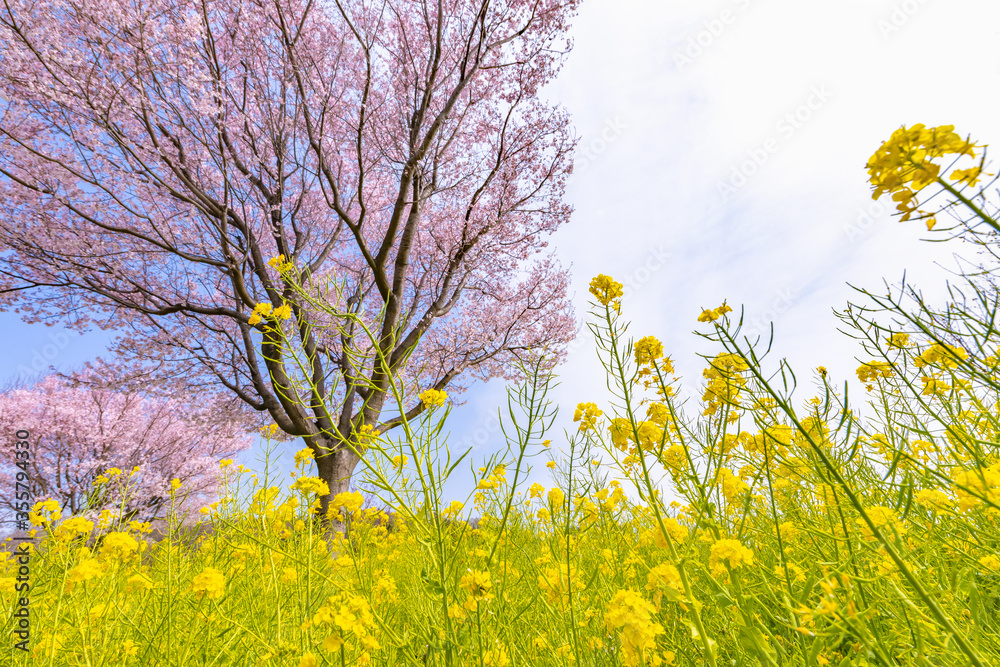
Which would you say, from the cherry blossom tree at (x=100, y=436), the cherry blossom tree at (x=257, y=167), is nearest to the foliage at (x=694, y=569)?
the cherry blossom tree at (x=257, y=167)

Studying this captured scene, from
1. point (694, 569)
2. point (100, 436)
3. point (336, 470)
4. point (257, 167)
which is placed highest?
point (257, 167)

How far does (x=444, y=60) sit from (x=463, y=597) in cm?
743

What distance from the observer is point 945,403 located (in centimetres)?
150

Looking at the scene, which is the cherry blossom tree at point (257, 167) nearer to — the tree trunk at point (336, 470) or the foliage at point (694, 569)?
the tree trunk at point (336, 470)

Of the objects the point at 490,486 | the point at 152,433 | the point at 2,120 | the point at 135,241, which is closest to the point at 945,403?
the point at 490,486

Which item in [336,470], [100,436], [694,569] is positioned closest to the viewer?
[694,569]

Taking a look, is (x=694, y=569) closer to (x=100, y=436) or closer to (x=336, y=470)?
(x=336, y=470)

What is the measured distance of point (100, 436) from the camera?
26.8 feet

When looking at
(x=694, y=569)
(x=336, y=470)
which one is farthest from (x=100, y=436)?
(x=694, y=569)

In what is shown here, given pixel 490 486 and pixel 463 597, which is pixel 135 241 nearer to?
pixel 490 486

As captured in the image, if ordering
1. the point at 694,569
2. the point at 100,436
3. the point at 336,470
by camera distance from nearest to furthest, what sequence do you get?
the point at 694,569, the point at 336,470, the point at 100,436

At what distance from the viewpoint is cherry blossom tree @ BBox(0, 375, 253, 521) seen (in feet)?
25.2

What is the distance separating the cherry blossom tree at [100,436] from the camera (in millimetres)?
7676

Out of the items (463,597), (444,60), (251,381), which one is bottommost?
(463,597)
